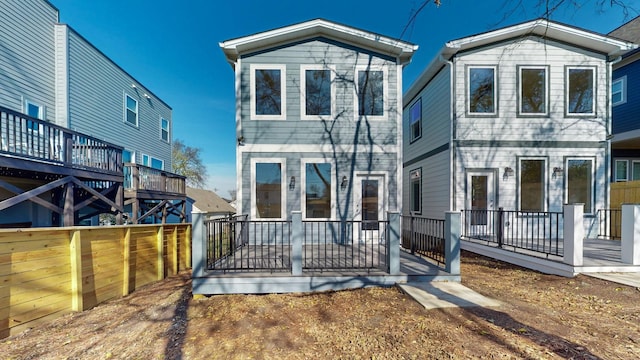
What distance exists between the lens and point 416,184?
1047 cm

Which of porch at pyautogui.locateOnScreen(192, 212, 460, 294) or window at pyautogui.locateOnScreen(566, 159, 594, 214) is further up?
window at pyautogui.locateOnScreen(566, 159, 594, 214)

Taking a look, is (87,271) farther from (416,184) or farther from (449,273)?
(416,184)

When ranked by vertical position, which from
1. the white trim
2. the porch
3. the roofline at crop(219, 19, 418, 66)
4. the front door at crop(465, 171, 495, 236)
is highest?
the roofline at crop(219, 19, 418, 66)

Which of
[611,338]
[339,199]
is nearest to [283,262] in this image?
[339,199]

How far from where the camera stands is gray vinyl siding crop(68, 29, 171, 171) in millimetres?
9008

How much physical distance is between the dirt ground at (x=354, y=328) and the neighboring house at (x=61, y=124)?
4.22 m

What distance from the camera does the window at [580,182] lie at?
25.0 feet

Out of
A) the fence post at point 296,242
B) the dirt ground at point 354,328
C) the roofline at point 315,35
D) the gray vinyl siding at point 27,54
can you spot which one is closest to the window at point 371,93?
the roofline at point 315,35

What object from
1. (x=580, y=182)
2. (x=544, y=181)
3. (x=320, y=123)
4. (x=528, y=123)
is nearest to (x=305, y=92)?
(x=320, y=123)

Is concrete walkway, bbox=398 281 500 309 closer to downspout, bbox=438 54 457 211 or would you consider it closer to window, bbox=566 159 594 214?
downspout, bbox=438 54 457 211

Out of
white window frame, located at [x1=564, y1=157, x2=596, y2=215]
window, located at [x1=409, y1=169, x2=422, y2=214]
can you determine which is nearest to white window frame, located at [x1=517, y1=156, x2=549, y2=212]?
white window frame, located at [x1=564, y1=157, x2=596, y2=215]

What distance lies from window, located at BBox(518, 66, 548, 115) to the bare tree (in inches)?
1202

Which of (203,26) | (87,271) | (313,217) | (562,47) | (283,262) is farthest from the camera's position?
(203,26)

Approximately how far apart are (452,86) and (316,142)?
4596 mm
